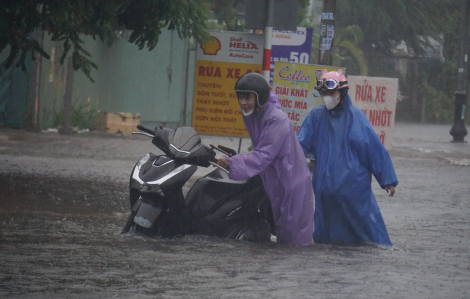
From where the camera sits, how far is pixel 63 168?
1131 cm

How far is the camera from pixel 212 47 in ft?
38.5

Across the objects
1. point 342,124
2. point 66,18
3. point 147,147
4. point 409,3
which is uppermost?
point 409,3

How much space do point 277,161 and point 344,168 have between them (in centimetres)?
70

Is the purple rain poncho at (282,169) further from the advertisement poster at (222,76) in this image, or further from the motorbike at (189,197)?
the advertisement poster at (222,76)

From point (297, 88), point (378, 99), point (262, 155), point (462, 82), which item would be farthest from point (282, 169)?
point (462, 82)

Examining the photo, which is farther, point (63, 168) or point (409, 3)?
point (409, 3)

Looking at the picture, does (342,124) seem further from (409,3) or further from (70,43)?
(409,3)

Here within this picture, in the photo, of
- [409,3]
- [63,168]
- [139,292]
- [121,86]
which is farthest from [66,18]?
[409,3]

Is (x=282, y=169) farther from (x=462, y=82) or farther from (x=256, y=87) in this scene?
(x=462, y=82)

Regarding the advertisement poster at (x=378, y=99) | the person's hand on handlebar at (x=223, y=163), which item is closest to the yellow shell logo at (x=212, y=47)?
the advertisement poster at (x=378, y=99)

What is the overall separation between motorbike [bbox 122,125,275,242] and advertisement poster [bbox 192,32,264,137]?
18.6 ft

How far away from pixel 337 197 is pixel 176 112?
17.7 m

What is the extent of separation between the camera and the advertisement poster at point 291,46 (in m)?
13.3

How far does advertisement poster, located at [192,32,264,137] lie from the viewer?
11.6 m
